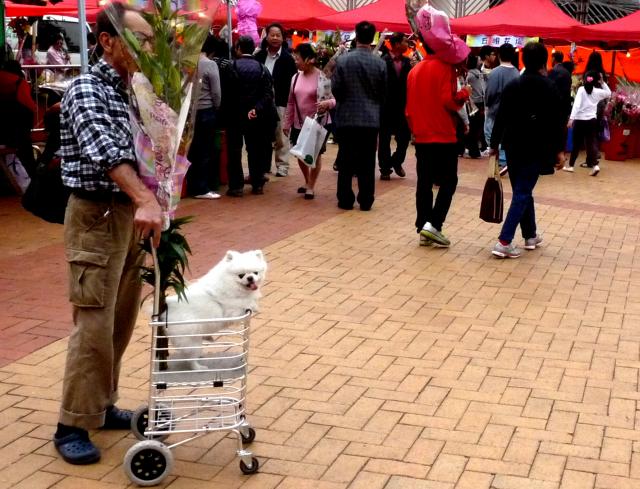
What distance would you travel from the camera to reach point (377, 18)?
19.2m

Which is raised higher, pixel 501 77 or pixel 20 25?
pixel 20 25

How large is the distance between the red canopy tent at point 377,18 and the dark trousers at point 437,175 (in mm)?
10527

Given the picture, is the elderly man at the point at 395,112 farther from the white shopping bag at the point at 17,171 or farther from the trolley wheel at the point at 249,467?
the trolley wheel at the point at 249,467

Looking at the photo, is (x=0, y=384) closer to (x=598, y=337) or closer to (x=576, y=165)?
(x=598, y=337)

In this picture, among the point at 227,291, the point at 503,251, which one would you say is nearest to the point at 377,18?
the point at 503,251

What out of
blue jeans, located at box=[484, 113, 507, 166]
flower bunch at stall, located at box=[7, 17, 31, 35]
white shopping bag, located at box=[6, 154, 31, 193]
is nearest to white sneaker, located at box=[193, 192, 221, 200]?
white shopping bag, located at box=[6, 154, 31, 193]

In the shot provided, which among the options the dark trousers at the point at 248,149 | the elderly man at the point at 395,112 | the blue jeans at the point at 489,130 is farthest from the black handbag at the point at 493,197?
the blue jeans at the point at 489,130

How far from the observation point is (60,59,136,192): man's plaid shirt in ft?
12.0

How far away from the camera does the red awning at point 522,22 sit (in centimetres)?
1722

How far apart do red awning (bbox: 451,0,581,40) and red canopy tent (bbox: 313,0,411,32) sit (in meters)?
1.18

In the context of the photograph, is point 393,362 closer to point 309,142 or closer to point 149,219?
point 149,219

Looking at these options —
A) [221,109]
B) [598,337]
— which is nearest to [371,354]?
[598,337]

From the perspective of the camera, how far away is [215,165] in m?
11.4

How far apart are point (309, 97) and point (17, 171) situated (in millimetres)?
3500
